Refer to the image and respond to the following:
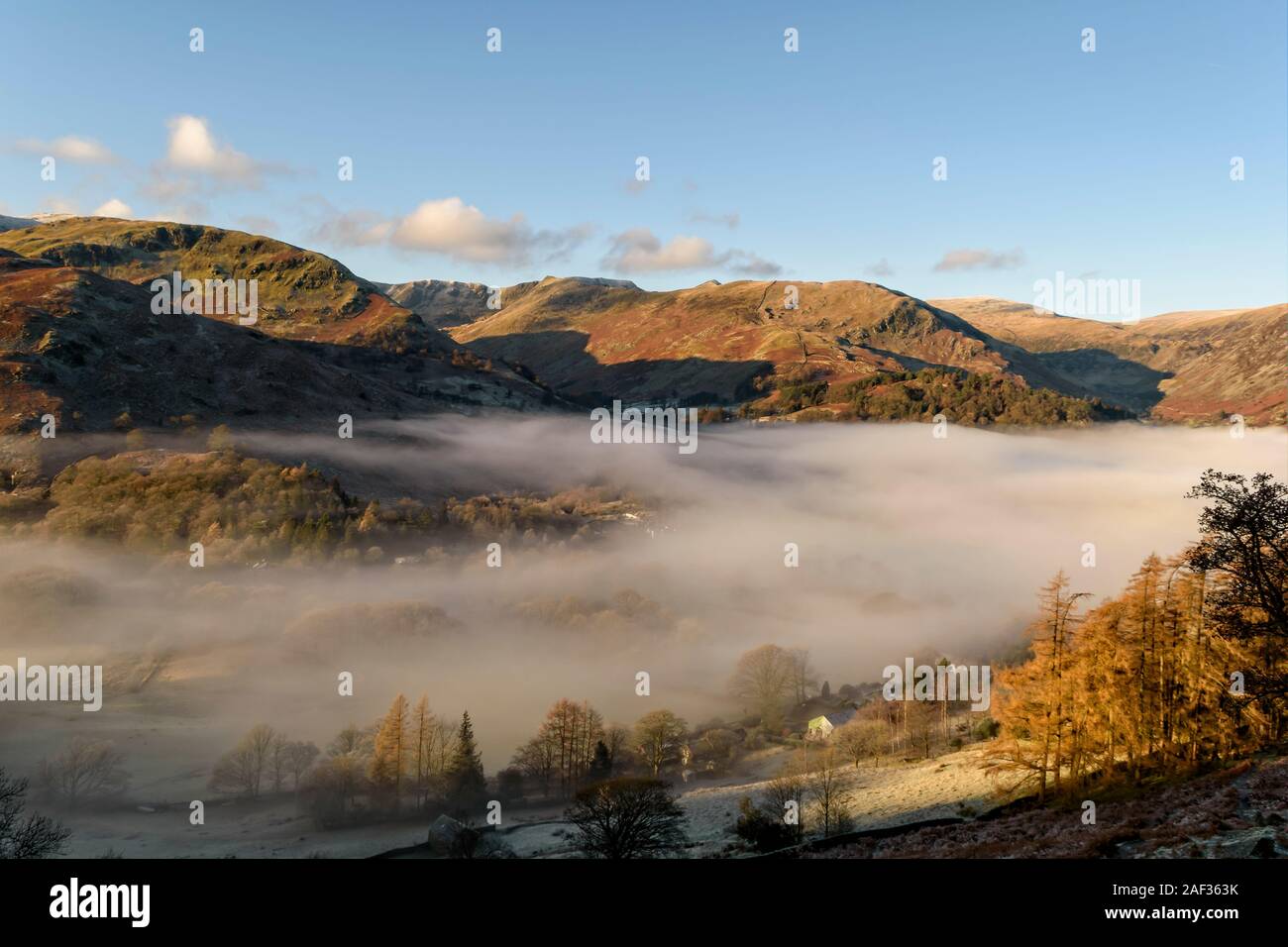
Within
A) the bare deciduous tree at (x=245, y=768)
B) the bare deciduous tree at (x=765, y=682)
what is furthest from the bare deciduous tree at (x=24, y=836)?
the bare deciduous tree at (x=765, y=682)

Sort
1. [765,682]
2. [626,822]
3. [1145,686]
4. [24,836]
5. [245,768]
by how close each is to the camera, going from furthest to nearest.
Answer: [765,682] < [245,768] < [626,822] < [24,836] < [1145,686]

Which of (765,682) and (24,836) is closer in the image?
(24,836)

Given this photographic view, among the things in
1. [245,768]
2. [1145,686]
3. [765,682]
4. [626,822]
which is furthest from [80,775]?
[1145,686]

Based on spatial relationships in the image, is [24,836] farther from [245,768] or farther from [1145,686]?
[1145,686]

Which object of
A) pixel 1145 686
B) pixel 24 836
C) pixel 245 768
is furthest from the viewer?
pixel 245 768

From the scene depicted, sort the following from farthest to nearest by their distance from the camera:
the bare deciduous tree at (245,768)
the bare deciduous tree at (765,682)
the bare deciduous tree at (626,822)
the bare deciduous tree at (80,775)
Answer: the bare deciduous tree at (765,682) < the bare deciduous tree at (245,768) < the bare deciduous tree at (80,775) < the bare deciduous tree at (626,822)

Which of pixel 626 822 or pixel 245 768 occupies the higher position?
pixel 626 822

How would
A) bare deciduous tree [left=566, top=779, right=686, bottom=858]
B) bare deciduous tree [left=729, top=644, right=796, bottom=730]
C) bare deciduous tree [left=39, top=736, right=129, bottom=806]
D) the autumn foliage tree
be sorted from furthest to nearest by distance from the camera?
bare deciduous tree [left=729, top=644, right=796, bottom=730]
bare deciduous tree [left=39, top=736, right=129, bottom=806]
bare deciduous tree [left=566, top=779, right=686, bottom=858]
the autumn foliage tree

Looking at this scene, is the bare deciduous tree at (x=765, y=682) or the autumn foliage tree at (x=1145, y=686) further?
the bare deciduous tree at (x=765, y=682)

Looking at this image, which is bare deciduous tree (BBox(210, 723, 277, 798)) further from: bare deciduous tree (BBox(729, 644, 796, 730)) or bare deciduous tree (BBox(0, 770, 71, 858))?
bare deciduous tree (BBox(729, 644, 796, 730))


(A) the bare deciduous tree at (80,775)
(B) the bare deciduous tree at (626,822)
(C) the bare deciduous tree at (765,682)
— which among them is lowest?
(C) the bare deciduous tree at (765,682)

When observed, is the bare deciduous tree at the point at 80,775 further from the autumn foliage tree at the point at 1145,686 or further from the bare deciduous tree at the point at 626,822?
the autumn foliage tree at the point at 1145,686

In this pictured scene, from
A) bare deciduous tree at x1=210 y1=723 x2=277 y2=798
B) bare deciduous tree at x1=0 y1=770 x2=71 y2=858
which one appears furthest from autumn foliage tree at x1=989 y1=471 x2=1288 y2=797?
bare deciduous tree at x1=210 y1=723 x2=277 y2=798
